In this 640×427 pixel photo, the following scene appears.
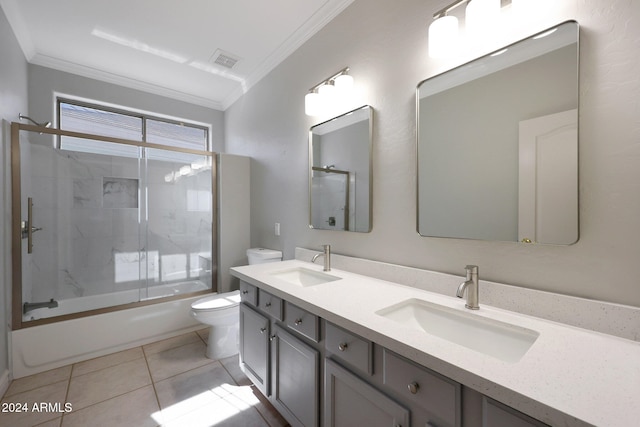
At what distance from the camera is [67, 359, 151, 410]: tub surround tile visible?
177 centimetres

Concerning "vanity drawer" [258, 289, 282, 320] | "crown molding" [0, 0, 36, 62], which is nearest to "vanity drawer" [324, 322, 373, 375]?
"vanity drawer" [258, 289, 282, 320]

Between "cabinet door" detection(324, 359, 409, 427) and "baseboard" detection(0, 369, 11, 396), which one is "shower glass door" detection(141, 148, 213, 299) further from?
"cabinet door" detection(324, 359, 409, 427)

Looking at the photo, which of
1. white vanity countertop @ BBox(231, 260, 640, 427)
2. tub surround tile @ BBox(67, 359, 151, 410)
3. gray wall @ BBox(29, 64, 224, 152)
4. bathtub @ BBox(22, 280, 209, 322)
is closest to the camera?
white vanity countertop @ BBox(231, 260, 640, 427)

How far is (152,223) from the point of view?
2785mm

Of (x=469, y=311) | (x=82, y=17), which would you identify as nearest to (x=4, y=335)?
(x=82, y=17)

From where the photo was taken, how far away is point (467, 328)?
1056 mm

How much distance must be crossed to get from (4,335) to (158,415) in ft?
4.36

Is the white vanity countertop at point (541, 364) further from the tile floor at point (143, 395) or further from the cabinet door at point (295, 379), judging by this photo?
the tile floor at point (143, 395)

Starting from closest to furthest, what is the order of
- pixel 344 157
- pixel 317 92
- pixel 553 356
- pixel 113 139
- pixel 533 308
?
pixel 553 356 → pixel 533 308 → pixel 344 157 → pixel 317 92 → pixel 113 139

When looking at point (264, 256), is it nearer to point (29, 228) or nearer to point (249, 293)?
point (249, 293)

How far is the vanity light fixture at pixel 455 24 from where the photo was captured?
3.64ft

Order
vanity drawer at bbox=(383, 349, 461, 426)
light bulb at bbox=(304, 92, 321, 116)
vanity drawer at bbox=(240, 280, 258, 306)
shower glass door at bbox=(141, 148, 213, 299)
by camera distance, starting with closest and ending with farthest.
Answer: vanity drawer at bbox=(383, 349, 461, 426) → vanity drawer at bbox=(240, 280, 258, 306) → light bulb at bbox=(304, 92, 321, 116) → shower glass door at bbox=(141, 148, 213, 299)

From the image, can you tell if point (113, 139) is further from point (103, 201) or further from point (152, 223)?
point (152, 223)

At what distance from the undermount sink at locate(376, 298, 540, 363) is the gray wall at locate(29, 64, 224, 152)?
3366 mm
